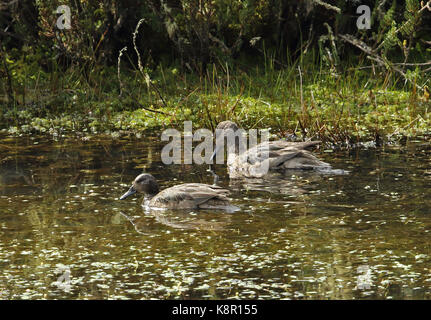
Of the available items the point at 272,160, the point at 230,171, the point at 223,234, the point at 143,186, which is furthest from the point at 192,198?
the point at 272,160

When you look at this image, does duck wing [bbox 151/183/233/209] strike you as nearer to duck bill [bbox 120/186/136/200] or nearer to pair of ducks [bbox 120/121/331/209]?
pair of ducks [bbox 120/121/331/209]

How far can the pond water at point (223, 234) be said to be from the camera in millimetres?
6465

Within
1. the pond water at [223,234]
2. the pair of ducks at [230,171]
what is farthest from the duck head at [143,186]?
the pond water at [223,234]

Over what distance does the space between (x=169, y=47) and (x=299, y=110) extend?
4943mm

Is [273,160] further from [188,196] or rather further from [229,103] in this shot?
[229,103]

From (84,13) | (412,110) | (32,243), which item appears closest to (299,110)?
(412,110)

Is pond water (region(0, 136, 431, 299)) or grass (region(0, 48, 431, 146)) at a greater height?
grass (region(0, 48, 431, 146))

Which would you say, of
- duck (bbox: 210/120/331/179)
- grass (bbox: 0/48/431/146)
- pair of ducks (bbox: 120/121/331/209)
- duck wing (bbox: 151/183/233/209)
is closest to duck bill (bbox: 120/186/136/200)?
pair of ducks (bbox: 120/121/331/209)

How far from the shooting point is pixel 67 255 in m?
7.36

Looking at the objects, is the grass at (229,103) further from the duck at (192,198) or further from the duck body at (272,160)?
the duck at (192,198)

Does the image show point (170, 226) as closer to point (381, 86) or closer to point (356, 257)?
point (356, 257)

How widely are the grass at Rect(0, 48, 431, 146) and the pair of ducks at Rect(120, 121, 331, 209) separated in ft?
3.54

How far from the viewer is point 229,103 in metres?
13.9

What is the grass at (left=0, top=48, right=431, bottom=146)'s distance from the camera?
1263 cm
